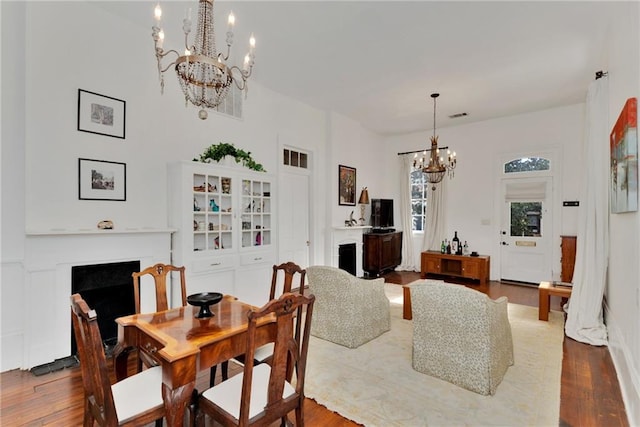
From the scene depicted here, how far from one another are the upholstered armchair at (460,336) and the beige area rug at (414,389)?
0.32ft

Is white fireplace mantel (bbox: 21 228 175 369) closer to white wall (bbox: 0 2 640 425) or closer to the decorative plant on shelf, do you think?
white wall (bbox: 0 2 640 425)

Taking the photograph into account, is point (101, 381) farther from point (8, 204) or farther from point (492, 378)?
point (492, 378)

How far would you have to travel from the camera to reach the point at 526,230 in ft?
21.0

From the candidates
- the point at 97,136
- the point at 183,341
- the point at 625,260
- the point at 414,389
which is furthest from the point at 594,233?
the point at 97,136

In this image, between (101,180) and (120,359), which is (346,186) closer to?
(101,180)

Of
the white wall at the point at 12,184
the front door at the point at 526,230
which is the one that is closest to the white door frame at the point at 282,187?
the white wall at the point at 12,184

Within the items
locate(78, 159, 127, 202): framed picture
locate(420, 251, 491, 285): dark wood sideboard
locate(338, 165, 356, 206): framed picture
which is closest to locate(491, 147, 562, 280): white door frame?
locate(420, 251, 491, 285): dark wood sideboard

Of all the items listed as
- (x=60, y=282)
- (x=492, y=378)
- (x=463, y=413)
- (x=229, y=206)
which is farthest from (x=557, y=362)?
(x=60, y=282)

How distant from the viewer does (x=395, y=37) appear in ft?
12.2

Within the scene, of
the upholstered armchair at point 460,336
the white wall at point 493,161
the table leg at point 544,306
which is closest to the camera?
the upholstered armchair at point 460,336

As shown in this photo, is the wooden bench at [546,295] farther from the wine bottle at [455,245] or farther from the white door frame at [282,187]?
the white door frame at [282,187]

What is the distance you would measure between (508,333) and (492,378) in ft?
1.99

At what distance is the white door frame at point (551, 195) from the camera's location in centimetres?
604

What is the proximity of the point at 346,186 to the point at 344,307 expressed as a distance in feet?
12.7
